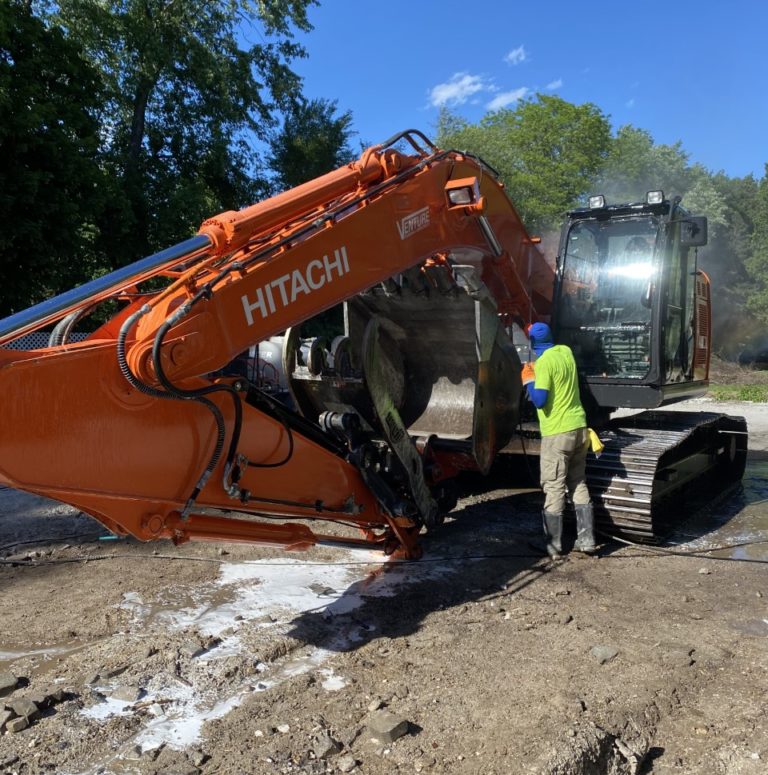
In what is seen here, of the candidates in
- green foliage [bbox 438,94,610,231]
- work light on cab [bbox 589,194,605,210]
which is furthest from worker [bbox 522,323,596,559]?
green foliage [bbox 438,94,610,231]

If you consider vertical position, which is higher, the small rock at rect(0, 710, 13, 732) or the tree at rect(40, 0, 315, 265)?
the tree at rect(40, 0, 315, 265)

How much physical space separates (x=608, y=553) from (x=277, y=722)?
3245 mm

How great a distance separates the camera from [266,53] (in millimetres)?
22141

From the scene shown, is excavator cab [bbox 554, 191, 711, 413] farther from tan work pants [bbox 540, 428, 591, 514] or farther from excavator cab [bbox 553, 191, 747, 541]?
tan work pants [bbox 540, 428, 591, 514]

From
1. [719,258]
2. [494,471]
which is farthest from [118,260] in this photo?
[719,258]

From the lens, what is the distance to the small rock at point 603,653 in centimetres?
368

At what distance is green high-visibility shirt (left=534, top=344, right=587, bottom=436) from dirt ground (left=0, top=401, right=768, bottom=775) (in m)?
1.00

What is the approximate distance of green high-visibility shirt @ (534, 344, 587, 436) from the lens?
5355mm

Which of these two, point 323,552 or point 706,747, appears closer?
point 706,747

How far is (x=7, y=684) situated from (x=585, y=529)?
3.88 meters

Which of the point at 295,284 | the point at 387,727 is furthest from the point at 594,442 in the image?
the point at 387,727

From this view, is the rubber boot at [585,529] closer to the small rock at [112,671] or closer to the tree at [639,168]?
the small rock at [112,671]

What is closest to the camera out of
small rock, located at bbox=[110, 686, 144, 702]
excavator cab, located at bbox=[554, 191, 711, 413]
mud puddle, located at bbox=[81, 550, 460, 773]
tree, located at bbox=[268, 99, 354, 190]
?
mud puddle, located at bbox=[81, 550, 460, 773]

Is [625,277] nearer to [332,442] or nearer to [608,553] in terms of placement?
[608,553]
